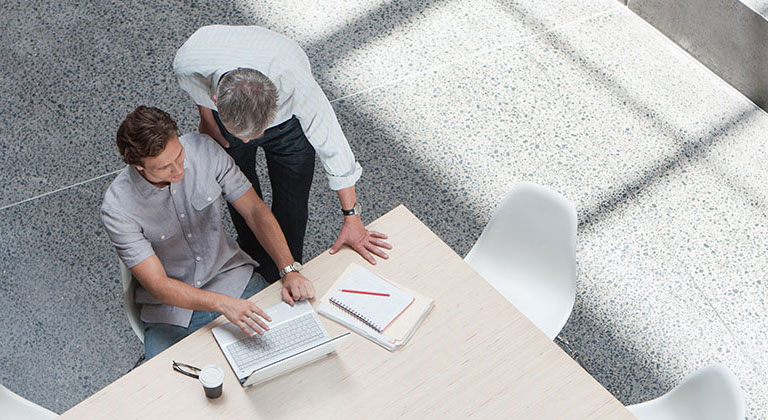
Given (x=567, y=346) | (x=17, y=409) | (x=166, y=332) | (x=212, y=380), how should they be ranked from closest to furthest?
(x=212, y=380)
(x=17, y=409)
(x=166, y=332)
(x=567, y=346)

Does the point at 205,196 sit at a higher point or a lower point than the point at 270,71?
lower

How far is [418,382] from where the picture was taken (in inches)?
86.2

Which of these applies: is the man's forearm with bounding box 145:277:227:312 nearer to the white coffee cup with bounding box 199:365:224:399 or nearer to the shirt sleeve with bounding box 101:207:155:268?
the shirt sleeve with bounding box 101:207:155:268

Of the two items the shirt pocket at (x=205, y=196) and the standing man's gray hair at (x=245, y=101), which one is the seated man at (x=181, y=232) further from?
the standing man's gray hair at (x=245, y=101)

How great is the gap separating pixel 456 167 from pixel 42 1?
2474 mm

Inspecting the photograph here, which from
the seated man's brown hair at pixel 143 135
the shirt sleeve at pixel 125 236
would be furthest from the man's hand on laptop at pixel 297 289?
the seated man's brown hair at pixel 143 135

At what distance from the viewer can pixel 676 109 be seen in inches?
159

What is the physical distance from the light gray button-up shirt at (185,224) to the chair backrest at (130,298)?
0.02 metres

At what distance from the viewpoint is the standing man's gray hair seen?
7.30 feet

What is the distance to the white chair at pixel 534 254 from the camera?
262 centimetres

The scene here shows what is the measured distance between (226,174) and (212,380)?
2.27 ft

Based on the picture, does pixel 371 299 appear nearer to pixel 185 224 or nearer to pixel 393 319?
pixel 393 319

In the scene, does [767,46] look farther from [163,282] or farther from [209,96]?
[163,282]

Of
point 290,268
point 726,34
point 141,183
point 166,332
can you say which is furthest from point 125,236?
point 726,34
